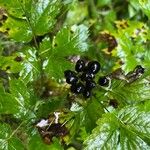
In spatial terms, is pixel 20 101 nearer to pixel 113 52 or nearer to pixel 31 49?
pixel 31 49

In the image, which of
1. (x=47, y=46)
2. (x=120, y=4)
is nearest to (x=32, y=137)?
(x=47, y=46)

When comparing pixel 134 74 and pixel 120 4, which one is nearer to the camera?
pixel 134 74

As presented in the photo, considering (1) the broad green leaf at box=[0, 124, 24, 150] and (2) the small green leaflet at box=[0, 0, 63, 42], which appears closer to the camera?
(1) the broad green leaf at box=[0, 124, 24, 150]

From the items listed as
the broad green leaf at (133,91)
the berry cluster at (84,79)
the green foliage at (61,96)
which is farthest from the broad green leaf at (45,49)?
the broad green leaf at (133,91)

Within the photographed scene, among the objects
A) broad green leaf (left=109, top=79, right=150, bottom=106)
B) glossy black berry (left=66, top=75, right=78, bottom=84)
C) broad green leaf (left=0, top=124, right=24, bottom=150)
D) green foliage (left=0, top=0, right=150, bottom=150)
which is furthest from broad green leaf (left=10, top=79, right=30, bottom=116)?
broad green leaf (left=109, top=79, right=150, bottom=106)

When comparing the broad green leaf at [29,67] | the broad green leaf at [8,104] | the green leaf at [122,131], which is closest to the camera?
the green leaf at [122,131]

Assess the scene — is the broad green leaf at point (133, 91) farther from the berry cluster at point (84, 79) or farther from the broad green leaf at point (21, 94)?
the broad green leaf at point (21, 94)

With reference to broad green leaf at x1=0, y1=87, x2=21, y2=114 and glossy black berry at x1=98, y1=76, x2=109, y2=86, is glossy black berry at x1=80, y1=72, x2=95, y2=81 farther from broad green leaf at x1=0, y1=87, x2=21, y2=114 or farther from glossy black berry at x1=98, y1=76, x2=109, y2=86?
broad green leaf at x1=0, y1=87, x2=21, y2=114
